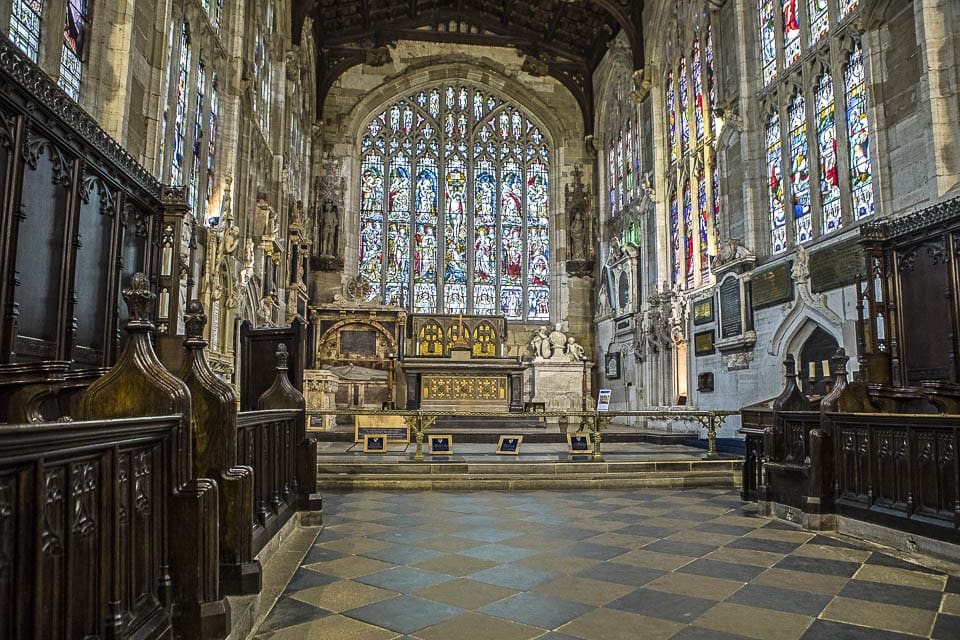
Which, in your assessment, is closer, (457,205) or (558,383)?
(558,383)

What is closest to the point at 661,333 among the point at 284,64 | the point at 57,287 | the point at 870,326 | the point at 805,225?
the point at 805,225

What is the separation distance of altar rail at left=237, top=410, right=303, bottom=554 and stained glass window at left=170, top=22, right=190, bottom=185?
5.59 metres

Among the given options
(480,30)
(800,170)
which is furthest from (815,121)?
(480,30)

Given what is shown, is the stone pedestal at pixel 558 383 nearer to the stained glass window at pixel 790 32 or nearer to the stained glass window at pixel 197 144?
the stained glass window at pixel 790 32

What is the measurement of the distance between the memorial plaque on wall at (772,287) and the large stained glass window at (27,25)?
11.8m

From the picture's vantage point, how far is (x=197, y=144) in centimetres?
1123

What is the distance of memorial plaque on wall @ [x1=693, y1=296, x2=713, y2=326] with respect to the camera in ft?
50.3

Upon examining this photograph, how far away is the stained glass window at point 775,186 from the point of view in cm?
1308

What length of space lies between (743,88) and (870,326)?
7.01 m

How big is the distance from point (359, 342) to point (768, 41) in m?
12.8

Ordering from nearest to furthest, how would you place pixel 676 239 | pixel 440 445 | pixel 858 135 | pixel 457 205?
1. pixel 440 445
2. pixel 858 135
3. pixel 676 239
4. pixel 457 205

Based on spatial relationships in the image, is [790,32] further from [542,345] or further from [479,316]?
[479,316]

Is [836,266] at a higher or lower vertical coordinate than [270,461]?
higher

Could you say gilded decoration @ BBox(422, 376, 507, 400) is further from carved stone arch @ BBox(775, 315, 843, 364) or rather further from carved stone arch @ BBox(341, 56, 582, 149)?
carved stone arch @ BBox(341, 56, 582, 149)
